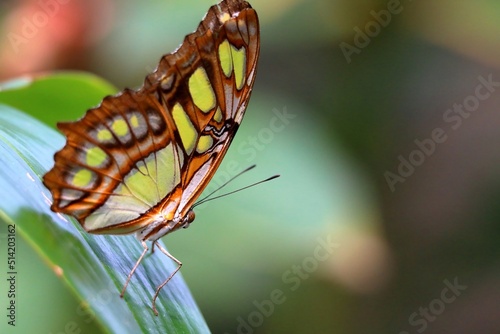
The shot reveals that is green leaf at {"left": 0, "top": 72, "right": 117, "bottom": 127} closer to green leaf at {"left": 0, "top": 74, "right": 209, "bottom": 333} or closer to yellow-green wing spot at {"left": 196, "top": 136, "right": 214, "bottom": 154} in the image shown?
green leaf at {"left": 0, "top": 74, "right": 209, "bottom": 333}

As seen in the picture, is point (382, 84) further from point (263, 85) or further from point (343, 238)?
point (343, 238)

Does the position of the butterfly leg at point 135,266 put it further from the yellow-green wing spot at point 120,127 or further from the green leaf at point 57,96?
the green leaf at point 57,96

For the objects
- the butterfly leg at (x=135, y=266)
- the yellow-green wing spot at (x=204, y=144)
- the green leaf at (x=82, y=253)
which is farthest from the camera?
the yellow-green wing spot at (x=204, y=144)

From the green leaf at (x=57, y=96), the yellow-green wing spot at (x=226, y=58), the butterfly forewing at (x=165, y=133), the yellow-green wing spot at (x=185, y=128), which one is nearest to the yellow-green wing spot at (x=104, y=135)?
the butterfly forewing at (x=165, y=133)

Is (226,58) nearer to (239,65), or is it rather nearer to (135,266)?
(239,65)

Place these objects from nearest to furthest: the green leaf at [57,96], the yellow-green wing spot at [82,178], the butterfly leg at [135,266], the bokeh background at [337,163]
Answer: the butterfly leg at [135,266] < the yellow-green wing spot at [82,178] < the green leaf at [57,96] < the bokeh background at [337,163]

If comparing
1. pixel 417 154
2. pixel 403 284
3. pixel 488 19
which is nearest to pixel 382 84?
pixel 417 154

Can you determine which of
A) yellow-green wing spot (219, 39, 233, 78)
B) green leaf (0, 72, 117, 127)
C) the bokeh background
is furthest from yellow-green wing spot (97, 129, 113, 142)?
the bokeh background

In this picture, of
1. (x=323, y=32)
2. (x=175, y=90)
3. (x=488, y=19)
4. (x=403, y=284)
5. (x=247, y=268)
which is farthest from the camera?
(x=403, y=284)
